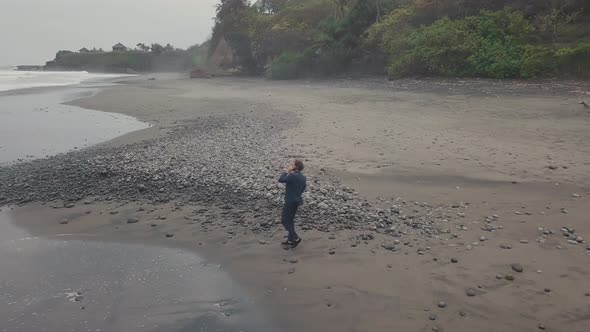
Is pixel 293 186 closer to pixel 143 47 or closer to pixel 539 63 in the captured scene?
pixel 539 63

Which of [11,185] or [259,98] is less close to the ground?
[259,98]

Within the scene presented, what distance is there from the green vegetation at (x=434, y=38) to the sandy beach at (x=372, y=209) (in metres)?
8.98

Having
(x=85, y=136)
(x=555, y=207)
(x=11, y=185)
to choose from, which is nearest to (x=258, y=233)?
(x=555, y=207)

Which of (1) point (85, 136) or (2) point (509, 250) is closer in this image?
(2) point (509, 250)

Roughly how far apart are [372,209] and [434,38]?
23.8 meters

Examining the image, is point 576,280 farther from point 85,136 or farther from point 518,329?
point 85,136

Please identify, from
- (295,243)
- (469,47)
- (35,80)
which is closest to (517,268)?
(295,243)

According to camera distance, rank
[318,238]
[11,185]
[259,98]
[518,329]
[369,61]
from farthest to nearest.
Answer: [369,61] < [259,98] < [11,185] < [318,238] < [518,329]

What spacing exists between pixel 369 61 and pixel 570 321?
3631 centimetres

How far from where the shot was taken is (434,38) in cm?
2861

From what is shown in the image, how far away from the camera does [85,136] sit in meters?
17.4

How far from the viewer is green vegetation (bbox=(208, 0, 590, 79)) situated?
966 inches

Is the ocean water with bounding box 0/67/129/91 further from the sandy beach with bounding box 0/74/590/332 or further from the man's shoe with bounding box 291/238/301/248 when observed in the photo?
the man's shoe with bounding box 291/238/301/248

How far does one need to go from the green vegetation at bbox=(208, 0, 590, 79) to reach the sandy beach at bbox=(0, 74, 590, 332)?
29.5 ft
